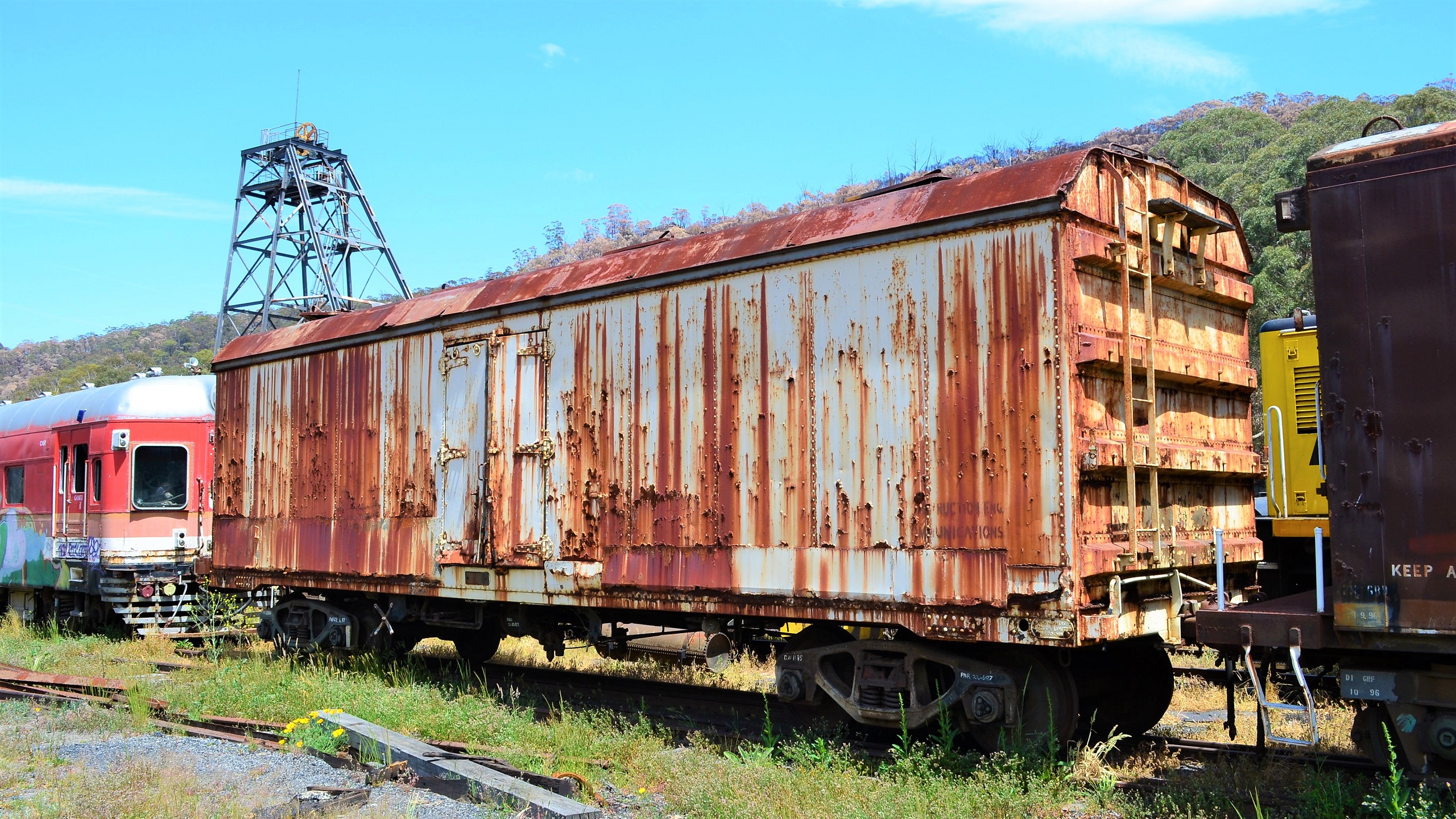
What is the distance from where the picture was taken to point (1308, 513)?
8.52 metres

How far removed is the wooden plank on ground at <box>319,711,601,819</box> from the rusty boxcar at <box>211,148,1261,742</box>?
5.73 feet

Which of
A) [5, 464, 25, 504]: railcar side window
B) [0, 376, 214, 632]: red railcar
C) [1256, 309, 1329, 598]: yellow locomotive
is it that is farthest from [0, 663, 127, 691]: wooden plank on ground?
[1256, 309, 1329, 598]: yellow locomotive

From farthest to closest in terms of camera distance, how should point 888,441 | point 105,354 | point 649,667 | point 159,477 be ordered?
point 105,354 < point 159,477 < point 649,667 < point 888,441

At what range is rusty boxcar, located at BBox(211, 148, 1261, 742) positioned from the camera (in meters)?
6.34

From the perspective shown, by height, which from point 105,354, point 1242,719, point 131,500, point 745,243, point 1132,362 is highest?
point 105,354

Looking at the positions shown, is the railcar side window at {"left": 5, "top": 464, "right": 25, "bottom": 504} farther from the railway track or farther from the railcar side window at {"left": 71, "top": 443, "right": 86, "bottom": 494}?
the railway track

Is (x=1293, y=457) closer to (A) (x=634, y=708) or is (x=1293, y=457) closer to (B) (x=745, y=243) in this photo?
(B) (x=745, y=243)

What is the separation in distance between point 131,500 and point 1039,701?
41.4ft

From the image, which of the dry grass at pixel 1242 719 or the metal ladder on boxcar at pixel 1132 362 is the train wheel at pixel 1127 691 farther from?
the metal ladder on boxcar at pixel 1132 362

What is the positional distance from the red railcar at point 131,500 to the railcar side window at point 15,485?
1132 mm

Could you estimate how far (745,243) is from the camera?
7941mm

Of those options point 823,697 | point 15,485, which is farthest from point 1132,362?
point 15,485

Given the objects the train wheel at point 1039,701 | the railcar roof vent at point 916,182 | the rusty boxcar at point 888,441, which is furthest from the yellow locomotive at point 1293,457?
the railcar roof vent at point 916,182

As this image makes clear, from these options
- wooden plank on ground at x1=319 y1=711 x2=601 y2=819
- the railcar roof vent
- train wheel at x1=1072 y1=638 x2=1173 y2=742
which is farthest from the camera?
the railcar roof vent
